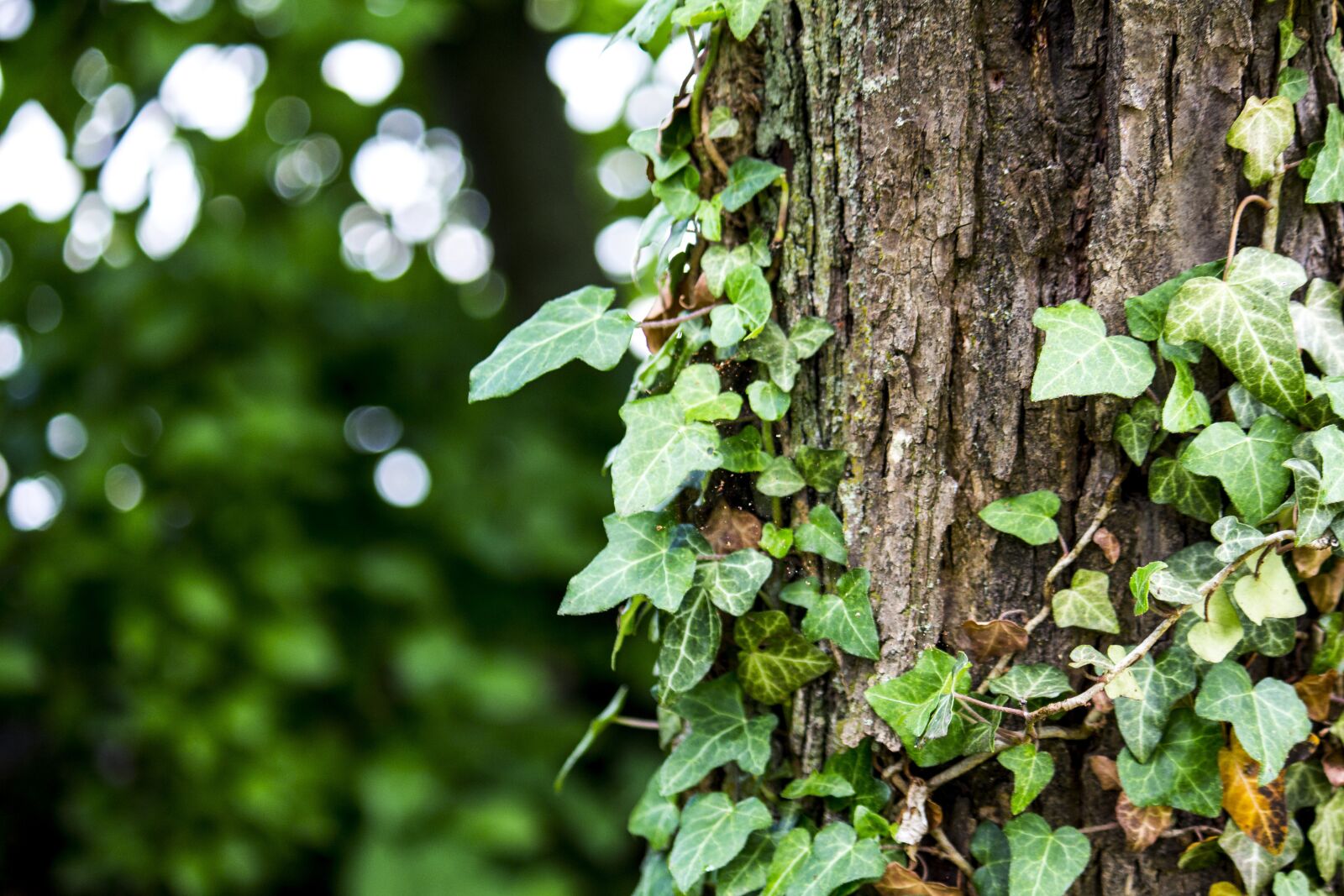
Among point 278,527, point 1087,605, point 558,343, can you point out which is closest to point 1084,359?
point 1087,605

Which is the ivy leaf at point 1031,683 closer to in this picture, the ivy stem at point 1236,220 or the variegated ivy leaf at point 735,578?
the variegated ivy leaf at point 735,578

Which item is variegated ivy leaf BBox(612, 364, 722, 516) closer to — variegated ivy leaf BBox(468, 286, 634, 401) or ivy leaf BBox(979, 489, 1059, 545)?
variegated ivy leaf BBox(468, 286, 634, 401)

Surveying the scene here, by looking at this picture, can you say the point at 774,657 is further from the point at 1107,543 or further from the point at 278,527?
the point at 278,527

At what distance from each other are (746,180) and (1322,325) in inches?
17.6

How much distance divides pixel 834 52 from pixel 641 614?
1.59ft

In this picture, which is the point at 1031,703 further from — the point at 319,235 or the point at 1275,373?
the point at 319,235

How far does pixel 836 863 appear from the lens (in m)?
0.73

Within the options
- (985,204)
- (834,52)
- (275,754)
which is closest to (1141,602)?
(985,204)

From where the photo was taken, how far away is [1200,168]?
2.23 feet

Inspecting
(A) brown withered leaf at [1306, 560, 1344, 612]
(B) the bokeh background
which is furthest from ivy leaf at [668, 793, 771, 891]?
(B) the bokeh background

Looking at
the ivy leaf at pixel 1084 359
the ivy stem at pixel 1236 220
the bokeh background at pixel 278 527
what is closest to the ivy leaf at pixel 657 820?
the ivy leaf at pixel 1084 359

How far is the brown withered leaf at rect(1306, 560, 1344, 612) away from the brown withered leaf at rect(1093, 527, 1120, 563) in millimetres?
152

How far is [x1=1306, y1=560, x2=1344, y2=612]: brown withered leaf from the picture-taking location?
0.71m

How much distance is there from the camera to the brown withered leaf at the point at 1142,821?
71cm
